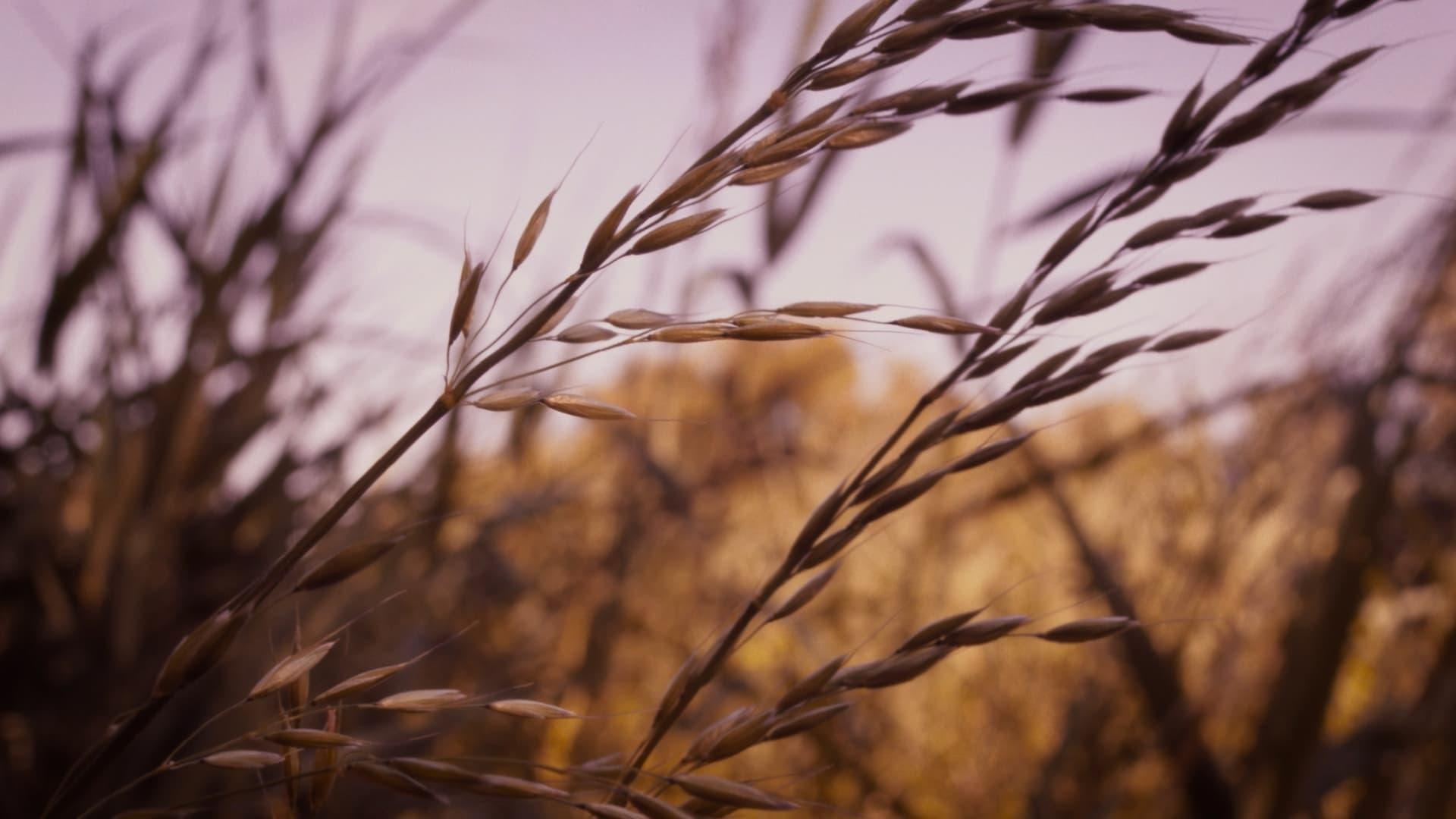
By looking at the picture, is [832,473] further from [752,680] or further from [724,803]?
[724,803]

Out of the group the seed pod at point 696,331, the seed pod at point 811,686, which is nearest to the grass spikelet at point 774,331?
the seed pod at point 696,331

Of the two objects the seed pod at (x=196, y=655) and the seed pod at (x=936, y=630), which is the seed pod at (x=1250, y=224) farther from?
Answer: the seed pod at (x=196, y=655)

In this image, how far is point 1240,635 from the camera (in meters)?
1.17

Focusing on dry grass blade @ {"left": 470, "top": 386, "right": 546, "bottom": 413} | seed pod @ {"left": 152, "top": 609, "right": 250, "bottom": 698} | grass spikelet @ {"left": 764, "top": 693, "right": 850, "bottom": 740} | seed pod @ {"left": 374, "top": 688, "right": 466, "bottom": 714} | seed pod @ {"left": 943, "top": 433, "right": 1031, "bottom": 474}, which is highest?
dry grass blade @ {"left": 470, "top": 386, "right": 546, "bottom": 413}

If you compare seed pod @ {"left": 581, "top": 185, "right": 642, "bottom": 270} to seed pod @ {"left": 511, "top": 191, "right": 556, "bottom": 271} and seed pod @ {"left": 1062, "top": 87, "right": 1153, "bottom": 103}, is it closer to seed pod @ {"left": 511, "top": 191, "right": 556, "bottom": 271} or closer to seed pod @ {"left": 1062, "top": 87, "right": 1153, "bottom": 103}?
seed pod @ {"left": 511, "top": 191, "right": 556, "bottom": 271}

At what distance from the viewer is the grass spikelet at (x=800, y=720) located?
0.99 ft

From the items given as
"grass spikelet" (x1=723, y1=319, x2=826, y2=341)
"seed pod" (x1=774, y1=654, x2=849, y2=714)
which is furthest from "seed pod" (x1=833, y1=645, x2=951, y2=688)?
"grass spikelet" (x1=723, y1=319, x2=826, y2=341)

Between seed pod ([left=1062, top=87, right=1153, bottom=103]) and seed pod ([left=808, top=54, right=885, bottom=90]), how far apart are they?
0.09 m

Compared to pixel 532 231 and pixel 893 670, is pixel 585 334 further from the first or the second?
pixel 893 670

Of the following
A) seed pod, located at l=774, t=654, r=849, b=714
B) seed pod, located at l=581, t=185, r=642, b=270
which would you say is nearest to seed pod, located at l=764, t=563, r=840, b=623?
seed pod, located at l=774, t=654, r=849, b=714

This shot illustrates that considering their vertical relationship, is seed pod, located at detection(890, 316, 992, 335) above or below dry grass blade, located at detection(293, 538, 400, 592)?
above

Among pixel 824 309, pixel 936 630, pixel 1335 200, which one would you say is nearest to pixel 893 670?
pixel 936 630

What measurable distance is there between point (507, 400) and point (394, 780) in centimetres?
11

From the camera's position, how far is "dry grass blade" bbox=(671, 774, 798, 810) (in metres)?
0.29
